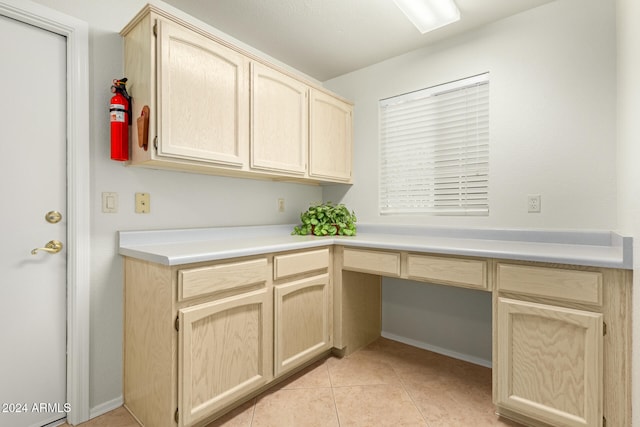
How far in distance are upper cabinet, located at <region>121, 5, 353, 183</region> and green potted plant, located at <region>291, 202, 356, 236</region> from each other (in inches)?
12.3

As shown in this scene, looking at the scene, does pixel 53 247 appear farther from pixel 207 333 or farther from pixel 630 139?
pixel 630 139

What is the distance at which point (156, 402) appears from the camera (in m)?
1.43

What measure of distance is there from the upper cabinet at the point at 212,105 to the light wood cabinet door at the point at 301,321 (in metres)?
0.80

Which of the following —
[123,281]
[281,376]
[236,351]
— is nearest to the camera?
[236,351]

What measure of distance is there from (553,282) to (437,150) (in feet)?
4.11

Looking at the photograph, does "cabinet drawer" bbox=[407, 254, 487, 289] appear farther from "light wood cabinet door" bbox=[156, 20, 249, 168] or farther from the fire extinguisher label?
the fire extinguisher label

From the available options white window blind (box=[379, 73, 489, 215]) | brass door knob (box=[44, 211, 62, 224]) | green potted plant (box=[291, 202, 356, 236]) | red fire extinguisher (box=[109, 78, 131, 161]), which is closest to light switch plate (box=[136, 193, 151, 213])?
red fire extinguisher (box=[109, 78, 131, 161])

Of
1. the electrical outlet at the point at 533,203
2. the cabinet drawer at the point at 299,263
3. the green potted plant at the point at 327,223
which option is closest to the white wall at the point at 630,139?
the electrical outlet at the point at 533,203

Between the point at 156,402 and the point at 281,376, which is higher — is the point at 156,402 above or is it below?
above

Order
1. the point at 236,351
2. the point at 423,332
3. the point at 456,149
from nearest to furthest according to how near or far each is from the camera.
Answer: the point at 236,351 < the point at 456,149 < the point at 423,332

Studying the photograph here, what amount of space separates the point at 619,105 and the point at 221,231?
2403 mm

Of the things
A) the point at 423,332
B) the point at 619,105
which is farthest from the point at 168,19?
the point at 423,332

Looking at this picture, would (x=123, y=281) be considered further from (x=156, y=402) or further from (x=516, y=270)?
(x=516, y=270)

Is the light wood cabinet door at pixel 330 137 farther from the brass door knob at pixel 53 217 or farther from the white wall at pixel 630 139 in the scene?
the white wall at pixel 630 139
